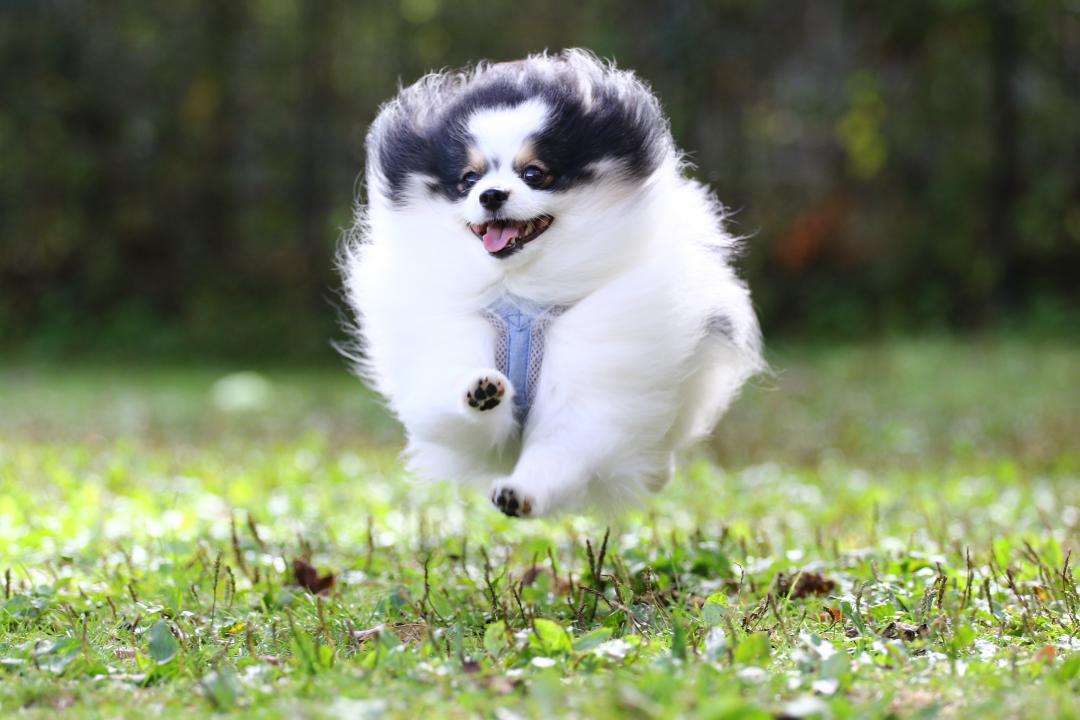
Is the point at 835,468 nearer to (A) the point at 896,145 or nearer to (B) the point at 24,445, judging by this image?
(B) the point at 24,445

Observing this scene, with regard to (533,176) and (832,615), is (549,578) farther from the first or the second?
(533,176)

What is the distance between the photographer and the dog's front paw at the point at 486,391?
349 centimetres

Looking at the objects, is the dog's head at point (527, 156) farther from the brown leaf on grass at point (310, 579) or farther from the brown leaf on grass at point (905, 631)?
the brown leaf on grass at point (905, 631)

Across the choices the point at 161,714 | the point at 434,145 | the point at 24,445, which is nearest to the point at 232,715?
the point at 161,714

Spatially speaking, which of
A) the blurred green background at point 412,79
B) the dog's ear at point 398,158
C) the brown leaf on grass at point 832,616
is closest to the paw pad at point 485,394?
the dog's ear at point 398,158

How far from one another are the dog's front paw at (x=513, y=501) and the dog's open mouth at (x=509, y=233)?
0.69 m

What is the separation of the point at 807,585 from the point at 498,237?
1.41 meters

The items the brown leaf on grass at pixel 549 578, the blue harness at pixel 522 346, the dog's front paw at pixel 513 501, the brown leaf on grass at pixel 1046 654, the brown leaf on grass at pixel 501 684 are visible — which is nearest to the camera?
the brown leaf on grass at pixel 501 684

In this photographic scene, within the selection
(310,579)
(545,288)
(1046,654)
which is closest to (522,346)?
(545,288)

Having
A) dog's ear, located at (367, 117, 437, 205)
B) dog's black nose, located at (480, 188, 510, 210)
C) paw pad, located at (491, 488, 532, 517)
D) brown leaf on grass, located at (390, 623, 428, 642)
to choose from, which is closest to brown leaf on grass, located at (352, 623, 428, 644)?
brown leaf on grass, located at (390, 623, 428, 642)

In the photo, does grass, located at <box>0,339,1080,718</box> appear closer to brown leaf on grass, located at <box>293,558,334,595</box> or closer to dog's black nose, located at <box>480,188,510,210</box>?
brown leaf on grass, located at <box>293,558,334,595</box>

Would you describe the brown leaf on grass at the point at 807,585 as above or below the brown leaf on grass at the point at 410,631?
above

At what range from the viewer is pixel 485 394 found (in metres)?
3.49

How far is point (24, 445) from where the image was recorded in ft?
26.8
